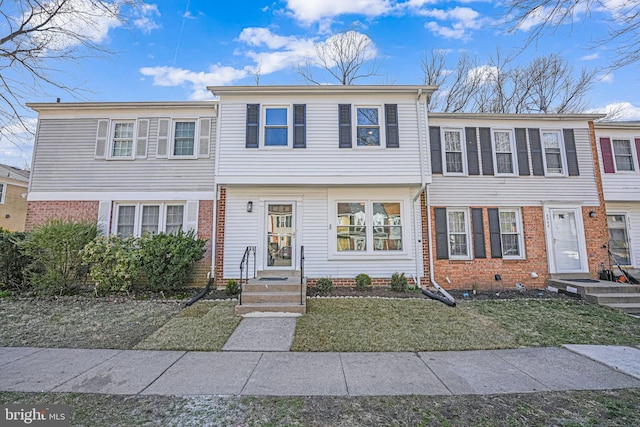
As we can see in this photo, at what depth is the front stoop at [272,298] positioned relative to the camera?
19.8ft

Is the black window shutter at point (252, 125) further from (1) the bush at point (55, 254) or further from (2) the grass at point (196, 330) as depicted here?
(1) the bush at point (55, 254)

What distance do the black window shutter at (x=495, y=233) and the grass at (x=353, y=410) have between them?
19.5 feet

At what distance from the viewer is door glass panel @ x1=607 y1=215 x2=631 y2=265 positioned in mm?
9555

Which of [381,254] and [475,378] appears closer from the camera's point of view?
[475,378]

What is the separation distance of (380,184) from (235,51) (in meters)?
7.42

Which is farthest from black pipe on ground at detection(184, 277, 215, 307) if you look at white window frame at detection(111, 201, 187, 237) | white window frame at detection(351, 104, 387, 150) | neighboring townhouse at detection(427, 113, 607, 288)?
neighboring townhouse at detection(427, 113, 607, 288)

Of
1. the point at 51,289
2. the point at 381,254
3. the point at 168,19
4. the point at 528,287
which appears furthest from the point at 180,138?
the point at 528,287

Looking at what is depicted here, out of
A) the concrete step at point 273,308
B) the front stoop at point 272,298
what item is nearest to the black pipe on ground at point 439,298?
the front stoop at point 272,298

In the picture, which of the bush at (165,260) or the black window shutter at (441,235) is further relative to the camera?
the black window shutter at (441,235)

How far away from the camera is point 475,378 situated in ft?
11.5

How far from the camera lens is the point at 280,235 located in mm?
8484

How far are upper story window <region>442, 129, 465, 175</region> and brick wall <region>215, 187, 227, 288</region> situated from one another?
700cm

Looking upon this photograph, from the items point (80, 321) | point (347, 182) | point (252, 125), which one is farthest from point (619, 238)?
point (80, 321)

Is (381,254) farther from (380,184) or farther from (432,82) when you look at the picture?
(432,82)
